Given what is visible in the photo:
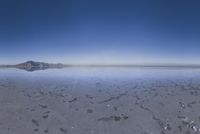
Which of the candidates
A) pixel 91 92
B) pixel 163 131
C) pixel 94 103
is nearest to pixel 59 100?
pixel 94 103

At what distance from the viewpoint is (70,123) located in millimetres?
7223

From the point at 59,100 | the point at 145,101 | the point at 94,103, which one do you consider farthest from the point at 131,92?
the point at 59,100

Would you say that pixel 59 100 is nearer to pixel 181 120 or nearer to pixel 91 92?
pixel 91 92

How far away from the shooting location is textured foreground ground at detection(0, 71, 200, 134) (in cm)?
691

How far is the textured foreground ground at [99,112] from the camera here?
6914 mm

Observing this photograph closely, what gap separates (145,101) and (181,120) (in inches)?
78.6

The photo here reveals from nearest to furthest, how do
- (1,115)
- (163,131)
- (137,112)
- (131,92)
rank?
(163,131) < (1,115) < (137,112) < (131,92)

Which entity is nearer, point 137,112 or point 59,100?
point 137,112

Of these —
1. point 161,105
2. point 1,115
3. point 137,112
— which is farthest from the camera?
point 161,105

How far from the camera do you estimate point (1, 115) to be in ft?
24.7

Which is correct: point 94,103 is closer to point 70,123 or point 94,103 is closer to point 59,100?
point 59,100

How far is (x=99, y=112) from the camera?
26.5ft

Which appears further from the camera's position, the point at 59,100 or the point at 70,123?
the point at 59,100

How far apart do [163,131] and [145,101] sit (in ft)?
8.14
